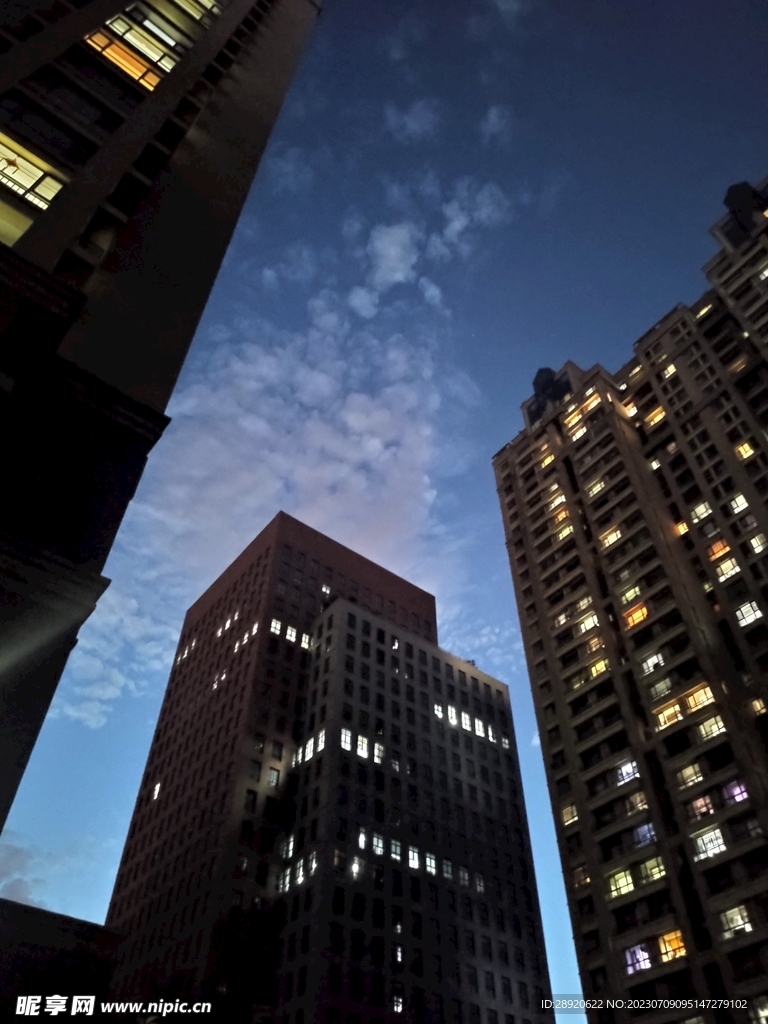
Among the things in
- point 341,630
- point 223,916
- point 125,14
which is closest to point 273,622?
point 341,630

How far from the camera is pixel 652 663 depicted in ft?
207

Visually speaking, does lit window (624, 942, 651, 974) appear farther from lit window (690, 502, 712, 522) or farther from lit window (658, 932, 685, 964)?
lit window (690, 502, 712, 522)

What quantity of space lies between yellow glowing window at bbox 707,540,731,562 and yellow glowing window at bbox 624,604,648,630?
293 inches

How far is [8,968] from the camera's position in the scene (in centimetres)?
3494

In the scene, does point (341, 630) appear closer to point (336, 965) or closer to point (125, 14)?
point (336, 965)

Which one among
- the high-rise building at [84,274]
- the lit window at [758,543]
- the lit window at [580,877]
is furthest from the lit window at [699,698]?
the high-rise building at [84,274]

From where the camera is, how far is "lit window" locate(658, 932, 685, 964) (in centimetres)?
4847

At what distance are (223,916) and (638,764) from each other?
48.1 meters

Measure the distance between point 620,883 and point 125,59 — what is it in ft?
189

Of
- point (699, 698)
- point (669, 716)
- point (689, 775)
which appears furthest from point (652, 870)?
point (699, 698)

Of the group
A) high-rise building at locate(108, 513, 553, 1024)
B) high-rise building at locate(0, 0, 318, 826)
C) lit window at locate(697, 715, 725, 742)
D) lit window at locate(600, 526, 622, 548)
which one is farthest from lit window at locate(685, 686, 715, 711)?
high-rise building at locate(0, 0, 318, 826)

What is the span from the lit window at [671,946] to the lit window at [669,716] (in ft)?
47.7

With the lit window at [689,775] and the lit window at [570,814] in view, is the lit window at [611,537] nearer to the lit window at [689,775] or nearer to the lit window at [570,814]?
the lit window at [689,775]

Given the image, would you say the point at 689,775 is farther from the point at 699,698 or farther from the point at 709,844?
the point at 699,698
